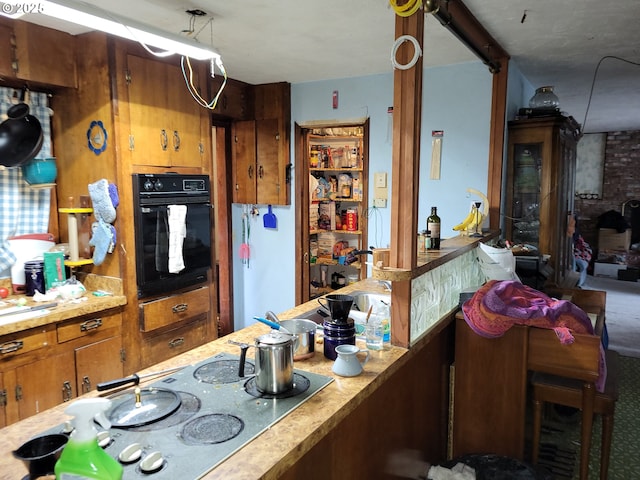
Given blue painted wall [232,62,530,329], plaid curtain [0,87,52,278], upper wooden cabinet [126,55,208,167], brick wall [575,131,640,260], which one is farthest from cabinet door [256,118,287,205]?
brick wall [575,131,640,260]

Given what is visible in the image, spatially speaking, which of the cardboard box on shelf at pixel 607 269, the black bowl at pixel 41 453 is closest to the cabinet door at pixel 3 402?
the black bowl at pixel 41 453

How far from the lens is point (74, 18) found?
1.77 m

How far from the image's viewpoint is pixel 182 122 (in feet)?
10.9

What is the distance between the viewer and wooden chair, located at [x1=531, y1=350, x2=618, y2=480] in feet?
7.33

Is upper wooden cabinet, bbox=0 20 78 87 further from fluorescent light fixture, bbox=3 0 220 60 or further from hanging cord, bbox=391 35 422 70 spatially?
hanging cord, bbox=391 35 422 70

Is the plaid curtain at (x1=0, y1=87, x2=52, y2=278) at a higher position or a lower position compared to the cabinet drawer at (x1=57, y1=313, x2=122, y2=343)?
higher

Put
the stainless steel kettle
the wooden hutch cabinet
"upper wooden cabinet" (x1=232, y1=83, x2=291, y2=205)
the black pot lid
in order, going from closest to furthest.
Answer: the black pot lid → the stainless steel kettle → the wooden hutch cabinet → "upper wooden cabinet" (x1=232, y1=83, x2=291, y2=205)

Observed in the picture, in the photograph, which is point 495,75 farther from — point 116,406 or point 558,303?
point 116,406

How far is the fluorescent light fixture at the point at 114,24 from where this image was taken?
1634 mm

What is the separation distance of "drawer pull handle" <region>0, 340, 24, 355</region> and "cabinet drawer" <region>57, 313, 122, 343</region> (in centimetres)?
21

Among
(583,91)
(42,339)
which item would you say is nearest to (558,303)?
(42,339)

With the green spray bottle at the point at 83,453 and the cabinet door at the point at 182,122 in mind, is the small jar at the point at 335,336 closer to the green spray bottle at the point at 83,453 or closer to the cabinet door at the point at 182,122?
the green spray bottle at the point at 83,453

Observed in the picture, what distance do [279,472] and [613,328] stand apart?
510cm

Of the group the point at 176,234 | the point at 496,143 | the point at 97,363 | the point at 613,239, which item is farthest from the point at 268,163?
the point at 613,239
